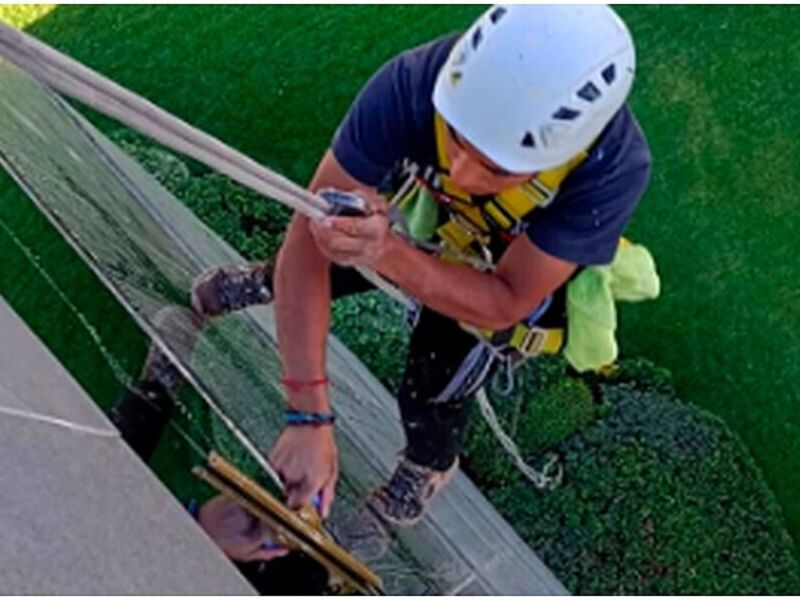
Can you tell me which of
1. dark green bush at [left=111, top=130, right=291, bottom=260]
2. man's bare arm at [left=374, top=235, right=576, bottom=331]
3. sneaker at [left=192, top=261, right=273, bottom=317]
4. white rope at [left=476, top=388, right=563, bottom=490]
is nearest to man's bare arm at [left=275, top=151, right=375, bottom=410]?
man's bare arm at [left=374, top=235, right=576, bottom=331]

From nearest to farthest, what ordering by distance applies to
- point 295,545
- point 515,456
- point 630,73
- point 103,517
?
point 103,517
point 630,73
point 295,545
point 515,456

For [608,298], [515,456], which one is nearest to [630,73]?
[608,298]

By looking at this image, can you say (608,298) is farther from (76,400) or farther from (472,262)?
(76,400)

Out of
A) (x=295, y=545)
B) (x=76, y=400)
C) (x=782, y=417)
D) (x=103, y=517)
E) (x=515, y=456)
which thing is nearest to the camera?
(x=103, y=517)

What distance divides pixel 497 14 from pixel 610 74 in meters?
0.16

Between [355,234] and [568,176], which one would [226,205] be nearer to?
[568,176]

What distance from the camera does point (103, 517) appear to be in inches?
66.6

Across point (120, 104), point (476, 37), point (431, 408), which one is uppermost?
point (120, 104)

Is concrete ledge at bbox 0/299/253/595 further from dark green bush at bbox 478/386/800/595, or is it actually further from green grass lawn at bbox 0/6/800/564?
green grass lawn at bbox 0/6/800/564

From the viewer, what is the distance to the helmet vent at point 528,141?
2098mm

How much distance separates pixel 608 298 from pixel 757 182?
1.60 m

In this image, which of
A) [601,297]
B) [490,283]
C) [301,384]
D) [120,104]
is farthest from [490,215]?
[120,104]

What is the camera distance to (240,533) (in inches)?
99.6

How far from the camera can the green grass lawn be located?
3771mm
